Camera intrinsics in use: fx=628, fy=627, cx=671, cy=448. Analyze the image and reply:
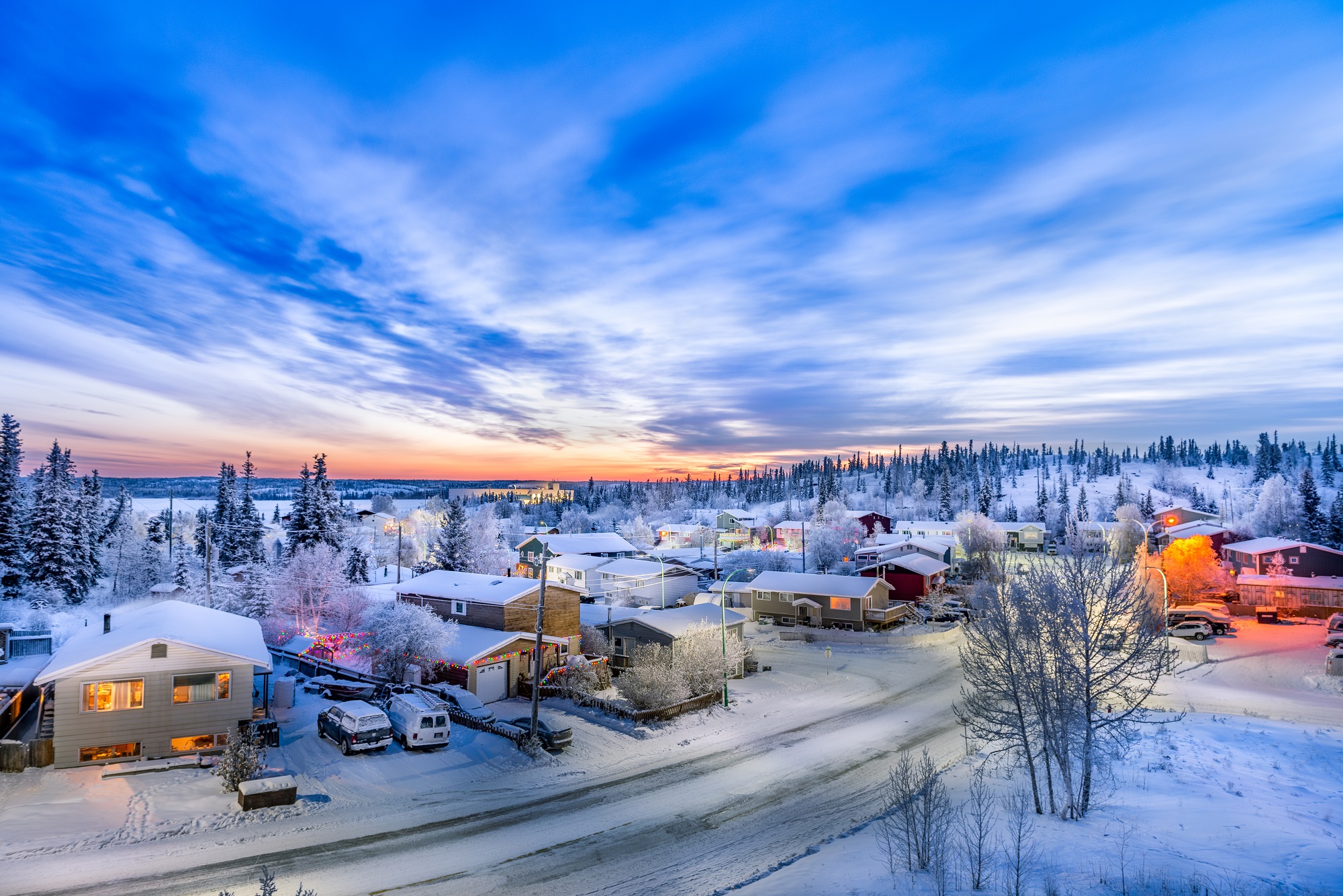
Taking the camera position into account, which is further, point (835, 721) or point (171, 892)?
point (835, 721)

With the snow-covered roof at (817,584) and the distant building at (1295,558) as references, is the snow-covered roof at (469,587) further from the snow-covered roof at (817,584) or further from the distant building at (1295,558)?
the distant building at (1295,558)

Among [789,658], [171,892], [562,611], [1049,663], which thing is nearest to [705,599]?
[789,658]

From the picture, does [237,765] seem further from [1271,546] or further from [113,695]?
[1271,546]

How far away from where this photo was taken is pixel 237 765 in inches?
794

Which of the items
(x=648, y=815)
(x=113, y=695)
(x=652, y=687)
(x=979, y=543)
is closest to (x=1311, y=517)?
(x=979, y=543)

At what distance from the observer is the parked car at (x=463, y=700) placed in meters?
28.4

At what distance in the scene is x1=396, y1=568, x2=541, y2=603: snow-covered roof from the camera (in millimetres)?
37741

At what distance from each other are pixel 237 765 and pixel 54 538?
2016 inches

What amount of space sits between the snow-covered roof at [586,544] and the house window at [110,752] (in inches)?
2101

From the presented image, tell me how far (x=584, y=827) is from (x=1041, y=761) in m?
16.2

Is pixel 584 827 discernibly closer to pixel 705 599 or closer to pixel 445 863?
pixel 445 863

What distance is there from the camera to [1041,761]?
73.1 feet

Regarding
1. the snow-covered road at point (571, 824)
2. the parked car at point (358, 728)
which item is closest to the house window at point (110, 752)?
the snow-covered road at point (571, 824)

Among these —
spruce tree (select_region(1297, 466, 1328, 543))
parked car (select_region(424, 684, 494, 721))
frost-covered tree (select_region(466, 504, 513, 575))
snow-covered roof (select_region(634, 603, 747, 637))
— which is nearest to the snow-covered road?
parked car (select_region(424, 684, 494, 721))
